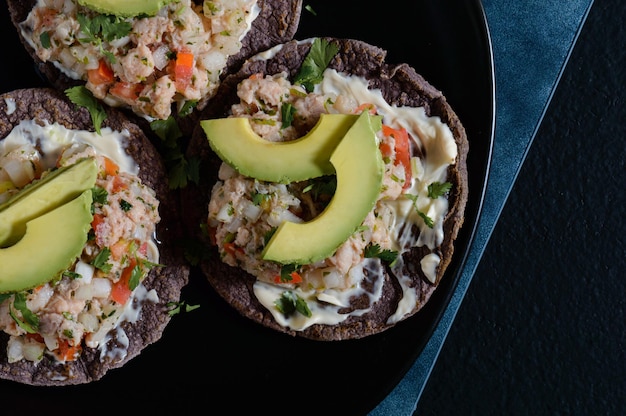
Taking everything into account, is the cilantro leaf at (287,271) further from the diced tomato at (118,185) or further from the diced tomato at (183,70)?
the diced tomato at (183,70)

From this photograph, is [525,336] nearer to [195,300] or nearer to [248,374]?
[248,374]

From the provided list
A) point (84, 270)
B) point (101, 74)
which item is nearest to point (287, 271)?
point (84, 270)

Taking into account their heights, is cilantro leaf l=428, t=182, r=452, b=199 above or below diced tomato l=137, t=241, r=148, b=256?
above

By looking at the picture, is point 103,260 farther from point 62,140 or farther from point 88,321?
point 62,140

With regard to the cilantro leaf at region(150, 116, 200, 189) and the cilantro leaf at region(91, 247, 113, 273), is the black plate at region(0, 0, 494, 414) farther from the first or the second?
the cilantro leaf at region(91, 247, 113, 273)

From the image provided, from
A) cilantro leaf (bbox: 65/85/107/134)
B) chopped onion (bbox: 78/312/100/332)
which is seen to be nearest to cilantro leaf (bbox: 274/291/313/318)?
chopped onion (bbox: 78/312/100/332)

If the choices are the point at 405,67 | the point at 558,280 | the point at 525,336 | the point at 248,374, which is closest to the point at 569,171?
the point at 558,280
